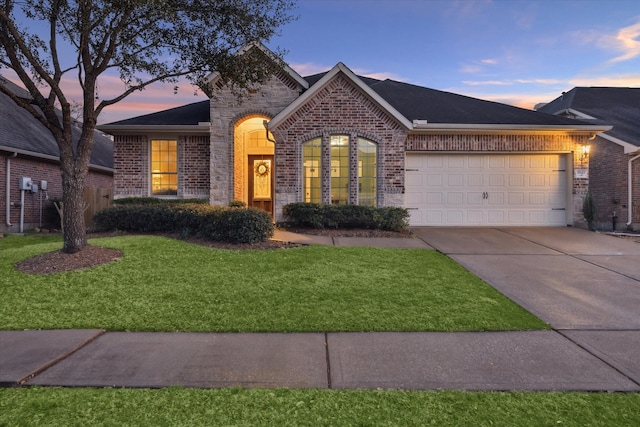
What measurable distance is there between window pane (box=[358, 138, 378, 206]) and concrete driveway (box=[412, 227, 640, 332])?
186cm

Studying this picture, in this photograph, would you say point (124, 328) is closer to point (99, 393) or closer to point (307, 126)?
point (99, 393)

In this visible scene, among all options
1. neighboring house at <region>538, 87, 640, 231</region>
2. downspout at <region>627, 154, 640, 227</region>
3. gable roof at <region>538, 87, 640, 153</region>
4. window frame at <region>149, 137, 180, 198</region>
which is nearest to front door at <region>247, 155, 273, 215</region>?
window frame at <region>149, 137, 180, 198</region>

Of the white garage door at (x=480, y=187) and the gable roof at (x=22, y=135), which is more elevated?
the gable roof at (x=22, y=135)

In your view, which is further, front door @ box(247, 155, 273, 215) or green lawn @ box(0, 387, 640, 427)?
front door @ box(247, 155, 273, 215)

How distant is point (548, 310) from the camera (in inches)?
193

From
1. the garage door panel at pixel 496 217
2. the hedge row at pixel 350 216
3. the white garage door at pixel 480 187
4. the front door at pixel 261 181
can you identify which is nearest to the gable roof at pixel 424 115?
the white garage door at pixel 480 187

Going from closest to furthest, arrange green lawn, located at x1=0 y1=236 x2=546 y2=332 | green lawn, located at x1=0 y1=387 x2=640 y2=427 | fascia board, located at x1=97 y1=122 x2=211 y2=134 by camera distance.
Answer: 1. green lawn, located at x1=0 y1=387 x2=640 y2=427
2. green lawn, located at x1=0 y1=236 x2=546 y2=332
3. fascia board, located at x1=97 y1=122 x2=211 y2=134

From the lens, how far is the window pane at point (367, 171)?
11.9m

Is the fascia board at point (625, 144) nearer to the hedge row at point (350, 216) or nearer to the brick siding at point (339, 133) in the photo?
the brick siding at point (339, 133)

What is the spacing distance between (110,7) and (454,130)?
10.1 m

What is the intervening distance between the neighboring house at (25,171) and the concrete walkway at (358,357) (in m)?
11.9

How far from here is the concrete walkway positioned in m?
3.06

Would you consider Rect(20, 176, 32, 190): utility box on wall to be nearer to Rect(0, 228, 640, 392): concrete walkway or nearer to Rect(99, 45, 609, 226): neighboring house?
Rect(99, 45, 609, 226): neighboring house

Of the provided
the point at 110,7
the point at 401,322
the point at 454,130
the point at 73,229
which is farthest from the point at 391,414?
the point at 454,130
